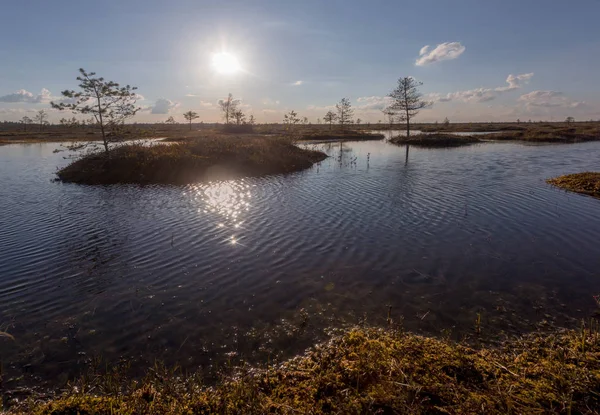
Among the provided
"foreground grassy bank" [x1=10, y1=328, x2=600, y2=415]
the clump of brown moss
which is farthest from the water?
the clump of brown moss

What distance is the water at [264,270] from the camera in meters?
7.49

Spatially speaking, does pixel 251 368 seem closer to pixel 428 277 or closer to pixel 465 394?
pixel 465 394

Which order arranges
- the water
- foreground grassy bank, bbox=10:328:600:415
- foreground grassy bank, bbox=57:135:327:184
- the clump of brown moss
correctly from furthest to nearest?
foreground grassy bank, bbox=57:135:327:184
the clump of brown moss
the water
foreground grassy bank, bbox=10:328:600:415

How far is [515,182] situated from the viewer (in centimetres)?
2517

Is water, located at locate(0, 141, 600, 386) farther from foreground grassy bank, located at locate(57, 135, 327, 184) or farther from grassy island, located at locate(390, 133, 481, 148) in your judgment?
grassy island, located at locate(390, 133, 481, 148)

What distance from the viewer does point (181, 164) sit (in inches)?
1160

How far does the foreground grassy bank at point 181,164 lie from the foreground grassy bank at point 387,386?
22.7 m

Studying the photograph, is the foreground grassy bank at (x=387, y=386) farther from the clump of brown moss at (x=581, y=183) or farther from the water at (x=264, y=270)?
the clump of brown moss at (x=581, y=183)

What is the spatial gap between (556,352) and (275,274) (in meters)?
7.39

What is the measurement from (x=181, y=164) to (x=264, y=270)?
72.3 ft

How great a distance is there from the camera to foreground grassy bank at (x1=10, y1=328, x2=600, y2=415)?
15.8ft

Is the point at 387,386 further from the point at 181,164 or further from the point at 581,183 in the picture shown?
the point at 181,164

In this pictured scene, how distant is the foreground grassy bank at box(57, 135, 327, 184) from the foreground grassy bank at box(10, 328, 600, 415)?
22.7 metres

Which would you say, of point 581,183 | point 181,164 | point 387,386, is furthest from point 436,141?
point 387,386
